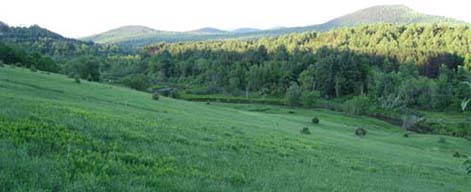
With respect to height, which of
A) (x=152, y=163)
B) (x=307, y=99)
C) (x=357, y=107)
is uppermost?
(x=152, y=163)

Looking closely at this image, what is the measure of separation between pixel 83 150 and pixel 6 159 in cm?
285

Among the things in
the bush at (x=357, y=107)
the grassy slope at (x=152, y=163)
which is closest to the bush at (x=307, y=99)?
the bush at (x=357, y=107)

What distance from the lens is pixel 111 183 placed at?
10617mm

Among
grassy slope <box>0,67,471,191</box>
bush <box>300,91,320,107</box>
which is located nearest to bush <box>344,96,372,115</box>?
bush <box>300,91,320,107</box>

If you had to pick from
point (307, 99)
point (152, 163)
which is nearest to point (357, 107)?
point (307, 99)

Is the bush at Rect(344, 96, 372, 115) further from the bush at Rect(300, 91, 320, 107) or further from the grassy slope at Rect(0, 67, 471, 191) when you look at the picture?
the grassy slope at Rect(0, 67, 471, 191)

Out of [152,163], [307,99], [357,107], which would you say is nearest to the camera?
[152,163]

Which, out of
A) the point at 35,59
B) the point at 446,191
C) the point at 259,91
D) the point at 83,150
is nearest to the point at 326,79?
the point at 259,91

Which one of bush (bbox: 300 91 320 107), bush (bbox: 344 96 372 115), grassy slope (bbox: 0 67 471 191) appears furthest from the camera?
bush (bbox: 300 91 320 107)

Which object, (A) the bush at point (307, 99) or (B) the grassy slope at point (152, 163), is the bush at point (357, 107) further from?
(B) the grassy slope at point (152, 163)

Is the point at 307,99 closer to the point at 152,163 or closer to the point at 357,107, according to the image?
the point at 357,107

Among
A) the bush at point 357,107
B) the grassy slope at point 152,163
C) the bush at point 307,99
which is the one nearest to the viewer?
the grassy slope at point 152,163

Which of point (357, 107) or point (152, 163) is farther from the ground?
point (152, 163)

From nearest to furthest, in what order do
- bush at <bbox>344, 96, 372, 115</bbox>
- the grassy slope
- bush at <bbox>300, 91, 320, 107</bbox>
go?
the grassy slope < bush at <bbox>344, 96, 372, 115</bbox> < bush at <bbox>300, 91, 320, 107</bbox>
